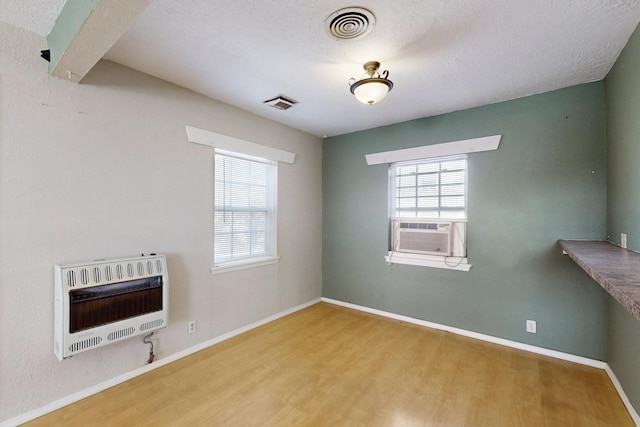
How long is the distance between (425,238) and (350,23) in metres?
2.51

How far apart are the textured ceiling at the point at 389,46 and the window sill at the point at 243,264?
1.78 metres

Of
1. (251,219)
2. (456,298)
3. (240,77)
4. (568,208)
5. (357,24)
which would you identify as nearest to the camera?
(357,24)

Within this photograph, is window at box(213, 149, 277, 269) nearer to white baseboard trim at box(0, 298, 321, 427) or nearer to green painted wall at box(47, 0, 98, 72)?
white baseboard trim at box(0, 298, 321, 427)

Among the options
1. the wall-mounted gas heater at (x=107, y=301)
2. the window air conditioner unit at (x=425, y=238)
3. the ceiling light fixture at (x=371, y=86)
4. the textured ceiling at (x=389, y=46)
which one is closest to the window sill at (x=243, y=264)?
the wall-mounted gas heater at (x=107, y=301)

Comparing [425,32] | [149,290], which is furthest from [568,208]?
[149,290]

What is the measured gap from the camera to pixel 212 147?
9.62 feet

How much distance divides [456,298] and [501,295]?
45 cm

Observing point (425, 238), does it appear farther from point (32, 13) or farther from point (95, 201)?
point (32, 13)

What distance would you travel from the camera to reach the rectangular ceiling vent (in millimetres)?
2859

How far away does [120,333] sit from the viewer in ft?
6.91

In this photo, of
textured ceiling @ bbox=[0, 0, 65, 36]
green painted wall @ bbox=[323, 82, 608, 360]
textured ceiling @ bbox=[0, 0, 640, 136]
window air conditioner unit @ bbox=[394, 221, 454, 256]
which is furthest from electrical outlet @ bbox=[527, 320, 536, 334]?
textured ceiling @ bbox=[0, 0, 65, 36]

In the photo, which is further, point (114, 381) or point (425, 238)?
point (425, 238)

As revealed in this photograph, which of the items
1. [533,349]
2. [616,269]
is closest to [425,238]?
[533,349]

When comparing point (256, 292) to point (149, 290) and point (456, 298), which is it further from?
point (456, 298)
